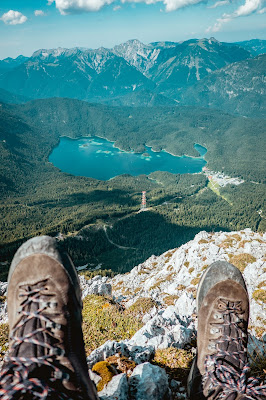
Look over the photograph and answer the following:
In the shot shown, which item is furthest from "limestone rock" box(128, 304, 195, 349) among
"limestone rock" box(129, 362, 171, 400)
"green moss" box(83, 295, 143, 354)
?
"limestone rock" box(129, 362, 171, 400)

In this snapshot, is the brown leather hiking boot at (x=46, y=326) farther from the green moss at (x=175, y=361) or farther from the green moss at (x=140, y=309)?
the green moss at (x=140, y=309)

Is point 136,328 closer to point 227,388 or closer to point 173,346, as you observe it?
point 173,346

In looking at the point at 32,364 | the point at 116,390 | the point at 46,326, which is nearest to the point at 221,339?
the point at 116,390

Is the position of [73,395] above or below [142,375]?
above

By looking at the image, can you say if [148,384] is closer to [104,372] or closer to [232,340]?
[104,372]

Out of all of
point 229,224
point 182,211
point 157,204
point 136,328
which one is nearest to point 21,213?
point 157,204

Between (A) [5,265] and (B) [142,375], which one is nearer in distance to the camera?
(B) [142,375]

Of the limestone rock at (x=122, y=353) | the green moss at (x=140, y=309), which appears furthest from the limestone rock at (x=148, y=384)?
the green moss at (x=140, y=309)
